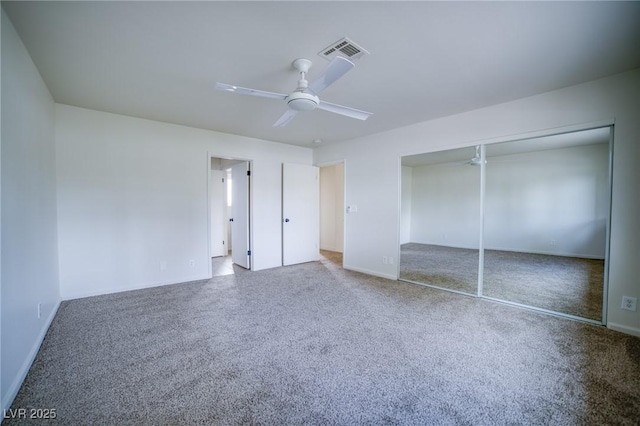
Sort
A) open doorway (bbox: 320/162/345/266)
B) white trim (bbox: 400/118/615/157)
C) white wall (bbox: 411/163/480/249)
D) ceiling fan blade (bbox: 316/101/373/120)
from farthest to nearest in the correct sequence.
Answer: open doorway (bbox: 320/162/345/266) → white wall (bbox: 411/163/480/249) → white trim (bbox: 400/118/615/157) → ceiling fan blade (bbox: 316/101/373/120)

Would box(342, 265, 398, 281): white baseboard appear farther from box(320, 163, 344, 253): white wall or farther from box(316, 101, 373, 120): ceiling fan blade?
box(316, 101, 373, 120): ceiling fan blade

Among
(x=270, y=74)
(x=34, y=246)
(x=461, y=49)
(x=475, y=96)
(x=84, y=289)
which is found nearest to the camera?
(x=461, y=49)

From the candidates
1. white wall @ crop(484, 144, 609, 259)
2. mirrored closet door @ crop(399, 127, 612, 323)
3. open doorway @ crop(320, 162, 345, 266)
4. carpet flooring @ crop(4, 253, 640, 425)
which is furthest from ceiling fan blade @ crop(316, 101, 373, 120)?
open doorway @ crop(320, 162, 345, 266)

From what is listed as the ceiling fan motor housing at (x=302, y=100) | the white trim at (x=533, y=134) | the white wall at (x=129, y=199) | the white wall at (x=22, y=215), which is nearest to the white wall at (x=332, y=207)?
the white wall at (x=129, y=199)

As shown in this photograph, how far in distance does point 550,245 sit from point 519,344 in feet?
11.0

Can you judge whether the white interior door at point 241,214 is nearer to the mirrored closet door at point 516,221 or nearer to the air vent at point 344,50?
the mirrored closet door at point 516,221

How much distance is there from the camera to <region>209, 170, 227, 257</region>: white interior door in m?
5.98

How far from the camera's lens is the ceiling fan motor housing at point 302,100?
2.12 metres

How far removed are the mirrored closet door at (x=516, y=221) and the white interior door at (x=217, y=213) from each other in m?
4.17

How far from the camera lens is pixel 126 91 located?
2.81 m

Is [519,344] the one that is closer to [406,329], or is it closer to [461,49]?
[406,329]

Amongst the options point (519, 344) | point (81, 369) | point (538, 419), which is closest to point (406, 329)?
point (519, 344)

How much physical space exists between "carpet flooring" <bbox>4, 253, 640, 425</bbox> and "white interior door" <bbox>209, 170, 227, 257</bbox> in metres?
2.85

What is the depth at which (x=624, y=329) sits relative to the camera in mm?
2439
